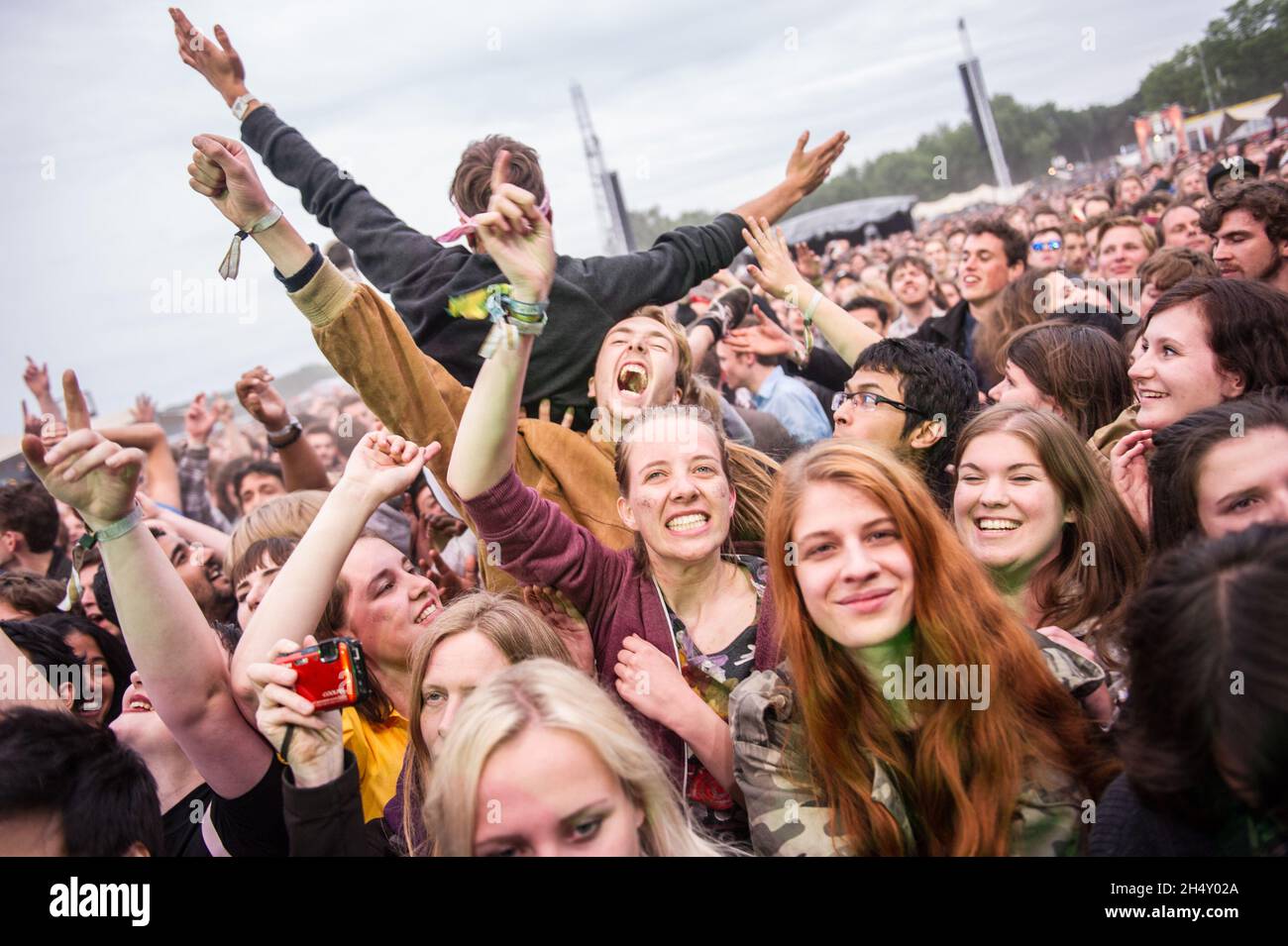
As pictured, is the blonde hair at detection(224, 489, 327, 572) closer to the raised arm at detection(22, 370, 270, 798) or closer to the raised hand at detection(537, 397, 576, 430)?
the raised hand at detection(537, 397, 576, 430)

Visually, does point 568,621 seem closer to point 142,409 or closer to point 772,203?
point 772,203

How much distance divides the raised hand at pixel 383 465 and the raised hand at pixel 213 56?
4.34ft

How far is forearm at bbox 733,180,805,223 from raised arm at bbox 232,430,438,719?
154 centimetres

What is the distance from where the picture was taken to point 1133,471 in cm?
262

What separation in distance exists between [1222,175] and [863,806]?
445 cm

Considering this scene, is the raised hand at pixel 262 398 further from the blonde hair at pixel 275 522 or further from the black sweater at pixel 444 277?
the black sweater at pixel 444 277

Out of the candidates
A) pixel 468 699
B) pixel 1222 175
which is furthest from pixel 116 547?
pixel 1222 175

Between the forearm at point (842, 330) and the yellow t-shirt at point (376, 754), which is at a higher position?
the forearm at point (842, 330)

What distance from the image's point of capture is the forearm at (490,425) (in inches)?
82.0

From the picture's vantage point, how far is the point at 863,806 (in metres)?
1.78

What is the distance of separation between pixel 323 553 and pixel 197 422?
11.0 feet

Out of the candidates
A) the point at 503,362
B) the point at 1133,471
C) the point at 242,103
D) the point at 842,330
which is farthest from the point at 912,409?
the point at 242,103

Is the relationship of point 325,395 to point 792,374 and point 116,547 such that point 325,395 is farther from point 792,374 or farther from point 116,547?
point 116,547

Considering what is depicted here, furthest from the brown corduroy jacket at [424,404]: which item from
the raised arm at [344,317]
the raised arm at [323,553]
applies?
the raised arm at [323,553]
